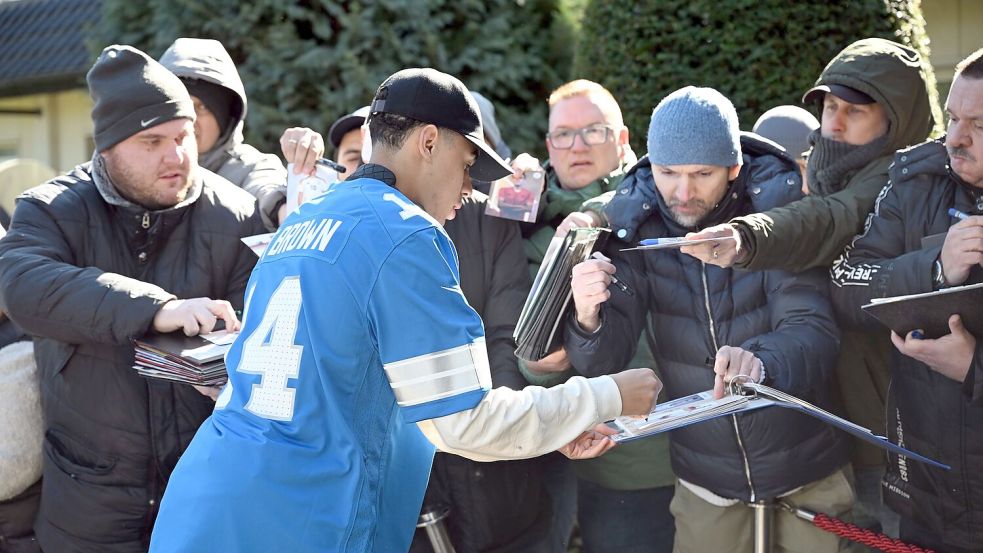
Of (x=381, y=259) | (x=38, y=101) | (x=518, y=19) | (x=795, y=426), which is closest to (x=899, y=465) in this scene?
(x=795, y=426)

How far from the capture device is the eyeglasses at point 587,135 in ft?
16.1

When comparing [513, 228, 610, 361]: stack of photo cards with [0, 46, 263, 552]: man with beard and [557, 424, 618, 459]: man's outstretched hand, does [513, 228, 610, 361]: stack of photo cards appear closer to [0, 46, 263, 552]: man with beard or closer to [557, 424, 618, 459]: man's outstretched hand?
[557, 424, 618, 459]: man's outstretched hand

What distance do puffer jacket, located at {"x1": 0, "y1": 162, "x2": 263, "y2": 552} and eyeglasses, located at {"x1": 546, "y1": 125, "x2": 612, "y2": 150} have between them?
1.51 m

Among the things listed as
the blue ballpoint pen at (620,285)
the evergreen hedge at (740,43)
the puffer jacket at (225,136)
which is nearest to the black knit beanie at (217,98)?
the puffer jacket at (225,136)

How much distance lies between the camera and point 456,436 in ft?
9.25

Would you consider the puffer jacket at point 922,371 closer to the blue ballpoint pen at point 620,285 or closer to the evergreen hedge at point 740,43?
the blue ballpoint pen at point 620,285

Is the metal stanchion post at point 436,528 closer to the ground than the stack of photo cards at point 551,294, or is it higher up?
closer to the ground

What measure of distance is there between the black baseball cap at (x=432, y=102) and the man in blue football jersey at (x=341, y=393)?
22 centimetres

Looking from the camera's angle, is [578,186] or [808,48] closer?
[578,186]

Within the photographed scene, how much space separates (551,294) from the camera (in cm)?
385

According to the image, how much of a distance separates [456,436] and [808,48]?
390cm

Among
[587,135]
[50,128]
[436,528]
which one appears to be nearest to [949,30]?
[587,135]

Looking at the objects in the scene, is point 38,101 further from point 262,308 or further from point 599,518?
point 262,308

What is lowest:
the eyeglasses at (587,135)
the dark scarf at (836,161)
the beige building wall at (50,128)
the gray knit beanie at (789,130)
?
the beige building wall at (50,128)
